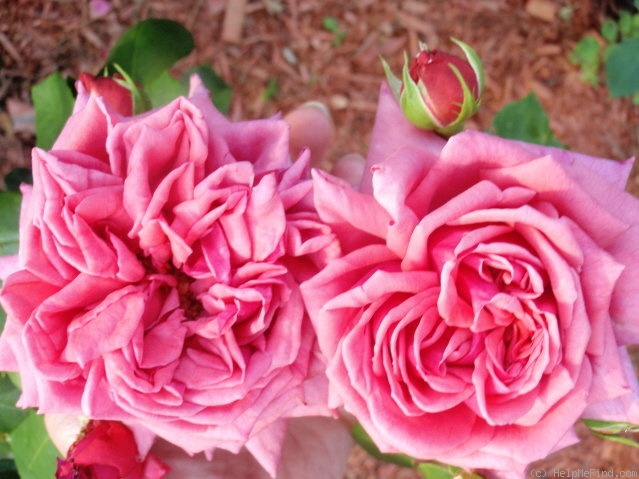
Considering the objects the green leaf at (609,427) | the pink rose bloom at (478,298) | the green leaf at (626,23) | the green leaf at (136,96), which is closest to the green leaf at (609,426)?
the green leaf at (609,427)

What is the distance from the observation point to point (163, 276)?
747 millimetres

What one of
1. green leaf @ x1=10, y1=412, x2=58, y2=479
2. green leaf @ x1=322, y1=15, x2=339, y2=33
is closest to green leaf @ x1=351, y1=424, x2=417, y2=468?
green leaf @ x1=10, y1=412, x2=58, y2=479

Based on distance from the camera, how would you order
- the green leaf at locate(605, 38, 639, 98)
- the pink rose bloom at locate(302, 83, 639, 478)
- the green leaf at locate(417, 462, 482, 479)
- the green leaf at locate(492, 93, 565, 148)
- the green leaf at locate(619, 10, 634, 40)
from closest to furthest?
the pink rose bloom at locate(302, 83, 639, 478)
the green leaf at locate(417, 462, 482, 479)
the green leaf at locate(492, 93, 565, 148)
the green leaf at locate(605, 38, 639, 98)
the green leaf at locate(619, 10, 634, 40)

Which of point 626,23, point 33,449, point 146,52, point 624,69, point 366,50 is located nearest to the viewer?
point 33,449

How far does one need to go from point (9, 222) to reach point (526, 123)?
2.98ft

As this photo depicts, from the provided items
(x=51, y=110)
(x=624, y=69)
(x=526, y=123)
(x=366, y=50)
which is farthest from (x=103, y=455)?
(x=366, y=50)

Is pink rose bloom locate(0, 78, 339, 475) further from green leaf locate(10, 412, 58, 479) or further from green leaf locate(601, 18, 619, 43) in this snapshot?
green leaf locate(601, 18, 619, 43)

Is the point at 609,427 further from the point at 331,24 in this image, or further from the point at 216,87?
the point at 331,24

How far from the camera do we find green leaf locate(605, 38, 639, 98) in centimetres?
155

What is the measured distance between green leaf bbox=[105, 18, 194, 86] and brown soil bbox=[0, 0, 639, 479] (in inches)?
31.4

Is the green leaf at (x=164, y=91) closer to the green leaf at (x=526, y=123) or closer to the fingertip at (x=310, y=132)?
the fingertip at (x=310, y=132)

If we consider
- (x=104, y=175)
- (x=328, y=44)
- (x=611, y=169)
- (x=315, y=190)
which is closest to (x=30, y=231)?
(x=104, y=175)

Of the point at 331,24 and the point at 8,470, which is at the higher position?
the point at 331,24

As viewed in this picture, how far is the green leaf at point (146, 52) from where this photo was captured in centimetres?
111
